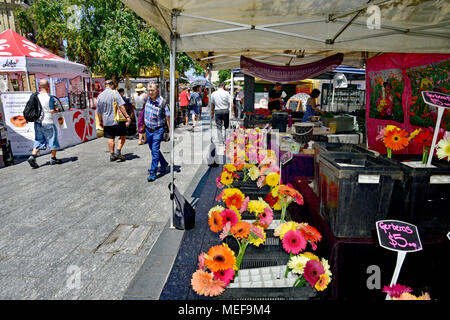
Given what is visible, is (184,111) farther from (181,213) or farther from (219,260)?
(219,260)

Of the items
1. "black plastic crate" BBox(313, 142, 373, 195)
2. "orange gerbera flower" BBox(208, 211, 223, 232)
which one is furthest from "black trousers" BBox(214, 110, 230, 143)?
"orange gerbera flower" BBox(208, 211, 223, 232)

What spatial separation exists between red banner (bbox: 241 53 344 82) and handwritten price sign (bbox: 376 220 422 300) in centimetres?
436

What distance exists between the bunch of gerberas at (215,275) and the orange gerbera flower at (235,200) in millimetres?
641

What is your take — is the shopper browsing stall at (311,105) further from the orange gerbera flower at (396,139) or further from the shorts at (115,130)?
the orange gerbera flower at (396,139)

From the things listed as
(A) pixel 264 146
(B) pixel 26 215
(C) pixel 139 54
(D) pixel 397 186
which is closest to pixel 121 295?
(D) pixel 397 186

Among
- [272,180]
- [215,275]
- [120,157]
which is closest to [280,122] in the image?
[272,180]

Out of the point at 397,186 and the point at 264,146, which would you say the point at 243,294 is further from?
the point at 264,146

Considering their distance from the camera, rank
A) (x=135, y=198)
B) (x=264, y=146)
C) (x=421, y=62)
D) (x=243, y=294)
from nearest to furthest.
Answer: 1. (x=243, y=294)
2. (x=421, y=62)
3. (x=264, y=146)
4. (x=135, y=198)

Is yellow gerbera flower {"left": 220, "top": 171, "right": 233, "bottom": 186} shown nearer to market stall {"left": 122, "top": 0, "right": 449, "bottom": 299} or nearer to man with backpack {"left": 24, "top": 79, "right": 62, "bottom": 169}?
market stall {"left": 122, "top": 0, "right": 449, "bottom": 299}

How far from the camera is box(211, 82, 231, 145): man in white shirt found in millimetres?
9227

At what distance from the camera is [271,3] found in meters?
2.90

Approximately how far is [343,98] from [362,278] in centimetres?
1607

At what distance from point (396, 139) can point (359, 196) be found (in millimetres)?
837

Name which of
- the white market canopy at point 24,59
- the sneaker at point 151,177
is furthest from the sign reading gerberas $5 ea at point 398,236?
the white market canopy at point 24,59
